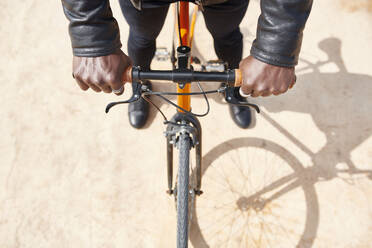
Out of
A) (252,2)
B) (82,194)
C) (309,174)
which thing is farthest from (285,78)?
(252,2)

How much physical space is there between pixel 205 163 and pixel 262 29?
4.65ft

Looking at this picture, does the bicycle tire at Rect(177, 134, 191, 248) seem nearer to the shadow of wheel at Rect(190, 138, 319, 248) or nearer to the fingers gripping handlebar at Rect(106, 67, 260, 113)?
the fingers gripping handlebar at Rect(106, 67, 260, 113)

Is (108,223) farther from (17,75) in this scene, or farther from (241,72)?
(17,75)

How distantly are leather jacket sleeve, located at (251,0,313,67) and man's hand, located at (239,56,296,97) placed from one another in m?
0.02

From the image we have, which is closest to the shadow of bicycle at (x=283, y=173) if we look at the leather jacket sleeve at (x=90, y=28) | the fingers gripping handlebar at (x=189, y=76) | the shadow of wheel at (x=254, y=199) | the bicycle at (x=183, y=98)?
the shadow of wheel at (x=254, y=199)

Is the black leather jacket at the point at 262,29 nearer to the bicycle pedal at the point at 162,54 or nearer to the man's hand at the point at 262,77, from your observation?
the man's hand at the point at 262,77

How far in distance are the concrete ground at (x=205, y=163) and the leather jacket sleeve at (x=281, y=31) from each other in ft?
4.52

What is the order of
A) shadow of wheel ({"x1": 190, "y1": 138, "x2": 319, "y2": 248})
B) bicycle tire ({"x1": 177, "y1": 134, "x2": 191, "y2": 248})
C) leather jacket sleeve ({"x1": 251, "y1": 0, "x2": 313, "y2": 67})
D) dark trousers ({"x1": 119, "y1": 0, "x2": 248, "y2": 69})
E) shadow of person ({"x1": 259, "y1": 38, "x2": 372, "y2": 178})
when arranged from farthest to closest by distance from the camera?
shadow of person ({"x1": 259, "y1": 38, "x2": 372, "y2": 178}) < shadow of wheel ({"x1": 190, "y1": 138, "x2": 319, "y2": 248}) < dark trousers ({"x1": 119, "y1": 0, "x2": 248, "y2": 69}) < bicycle tire ({"x1": 177, "y1": 134, "x2": 191, "y2": 248}) < leather jacket sleeve ({"x1": 251, "y1": 0, "x2": 313, "y2": 67})

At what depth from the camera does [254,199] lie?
2084mm

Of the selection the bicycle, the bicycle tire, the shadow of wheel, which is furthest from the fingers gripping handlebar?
the shadow of wheel

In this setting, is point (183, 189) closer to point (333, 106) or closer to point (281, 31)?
point (281, 31)

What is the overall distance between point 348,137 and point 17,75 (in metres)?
3.39

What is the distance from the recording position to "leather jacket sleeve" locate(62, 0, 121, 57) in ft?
3.32

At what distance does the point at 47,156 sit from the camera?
227 centimetres
